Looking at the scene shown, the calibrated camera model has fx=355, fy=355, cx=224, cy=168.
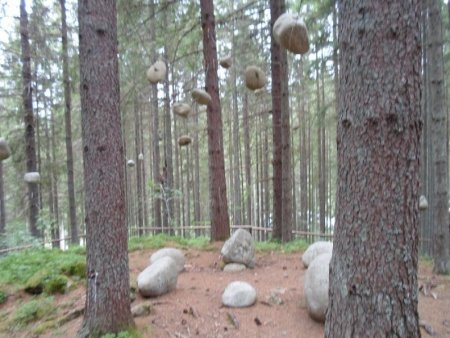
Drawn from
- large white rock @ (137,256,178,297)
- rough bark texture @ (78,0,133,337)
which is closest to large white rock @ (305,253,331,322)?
large white rock @ (137,256,178,297)

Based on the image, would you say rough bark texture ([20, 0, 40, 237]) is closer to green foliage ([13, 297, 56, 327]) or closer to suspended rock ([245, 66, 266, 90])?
green foliage ([13, 297, 56, 327])

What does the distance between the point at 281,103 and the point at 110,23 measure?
398 centimetres

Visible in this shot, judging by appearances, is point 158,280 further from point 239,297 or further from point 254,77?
point 254,77

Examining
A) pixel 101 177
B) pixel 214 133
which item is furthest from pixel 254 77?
pixel 101 177

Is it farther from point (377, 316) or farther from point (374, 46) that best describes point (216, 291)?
point (374, 46)

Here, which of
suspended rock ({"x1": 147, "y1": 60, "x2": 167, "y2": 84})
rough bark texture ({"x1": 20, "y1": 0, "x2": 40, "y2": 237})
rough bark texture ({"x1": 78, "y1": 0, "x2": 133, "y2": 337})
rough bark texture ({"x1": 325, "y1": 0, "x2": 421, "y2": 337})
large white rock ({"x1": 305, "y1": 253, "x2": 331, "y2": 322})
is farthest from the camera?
rough bark texture ({"x1": 20, "y1": 0, "x2": 40, "y2": 237})

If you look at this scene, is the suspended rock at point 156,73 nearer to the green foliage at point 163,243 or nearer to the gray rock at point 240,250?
the gray rock at point 240,250

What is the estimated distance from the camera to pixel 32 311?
146 inches

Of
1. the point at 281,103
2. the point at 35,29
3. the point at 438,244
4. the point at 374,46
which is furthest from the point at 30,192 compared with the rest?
the point at 374,46

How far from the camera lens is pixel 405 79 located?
4.61ft

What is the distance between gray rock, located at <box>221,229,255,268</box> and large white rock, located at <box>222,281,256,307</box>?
1.28 m

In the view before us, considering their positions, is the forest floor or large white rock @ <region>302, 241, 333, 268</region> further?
large white rock @ <region>302, 241, 333, 268</region>

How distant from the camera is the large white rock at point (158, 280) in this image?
378 cm

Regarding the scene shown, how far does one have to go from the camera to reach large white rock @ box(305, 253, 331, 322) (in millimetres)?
3076
